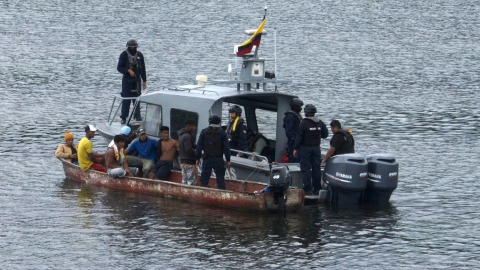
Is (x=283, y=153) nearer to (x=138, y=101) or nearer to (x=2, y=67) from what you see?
(x=138, y=101)

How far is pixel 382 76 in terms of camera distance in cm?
3769

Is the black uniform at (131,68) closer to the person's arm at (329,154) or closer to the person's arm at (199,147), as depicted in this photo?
the person's arm at (199,147)

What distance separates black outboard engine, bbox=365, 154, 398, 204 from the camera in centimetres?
1662

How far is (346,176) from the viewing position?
1641 centimetres

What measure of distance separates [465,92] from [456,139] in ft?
30.0

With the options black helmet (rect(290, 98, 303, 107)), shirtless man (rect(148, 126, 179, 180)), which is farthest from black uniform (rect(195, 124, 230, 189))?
black helmet (rect(290, 98, 303, 107))

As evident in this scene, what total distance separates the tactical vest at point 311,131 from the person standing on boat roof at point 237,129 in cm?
132

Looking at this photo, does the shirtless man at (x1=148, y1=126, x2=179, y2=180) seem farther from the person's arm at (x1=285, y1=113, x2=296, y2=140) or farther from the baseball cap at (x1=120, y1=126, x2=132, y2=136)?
the person's arm at (x1=285, y1=113, x2=296, y2=140)

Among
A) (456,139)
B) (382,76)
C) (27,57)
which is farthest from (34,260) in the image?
(27,57)

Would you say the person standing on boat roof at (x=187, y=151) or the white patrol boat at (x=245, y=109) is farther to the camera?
the person standing on boat roof at (x=187, y=151)

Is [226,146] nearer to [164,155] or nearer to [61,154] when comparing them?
[164,155]

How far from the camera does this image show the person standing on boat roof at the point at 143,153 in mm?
18641

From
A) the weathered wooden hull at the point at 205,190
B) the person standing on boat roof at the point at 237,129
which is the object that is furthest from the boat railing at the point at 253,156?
the weathered wooden hull at the point at 205,190

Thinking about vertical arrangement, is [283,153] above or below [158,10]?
below
